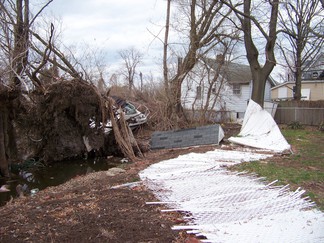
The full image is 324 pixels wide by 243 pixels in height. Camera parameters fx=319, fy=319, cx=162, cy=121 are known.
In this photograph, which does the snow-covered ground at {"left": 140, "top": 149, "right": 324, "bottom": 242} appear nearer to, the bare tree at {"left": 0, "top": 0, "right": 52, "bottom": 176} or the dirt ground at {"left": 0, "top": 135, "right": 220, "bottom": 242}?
the dirt ground at {"left": 0, "top": 135, "right": 220, "bottom": 242}

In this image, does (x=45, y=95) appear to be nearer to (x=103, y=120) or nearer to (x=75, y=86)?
(x=75, y=86)

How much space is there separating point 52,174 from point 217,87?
12.9 m

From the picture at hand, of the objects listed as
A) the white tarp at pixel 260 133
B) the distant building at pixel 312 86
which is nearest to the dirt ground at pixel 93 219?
the white tarp at pixel 260 133

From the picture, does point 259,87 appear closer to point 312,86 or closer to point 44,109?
point 44,109

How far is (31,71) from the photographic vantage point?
10.5 m

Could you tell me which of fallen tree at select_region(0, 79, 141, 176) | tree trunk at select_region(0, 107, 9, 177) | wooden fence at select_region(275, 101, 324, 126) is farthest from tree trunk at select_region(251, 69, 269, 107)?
tree trunk at select_region(0, 107, 9, 177)

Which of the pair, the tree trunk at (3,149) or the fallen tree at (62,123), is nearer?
the tree trunk at (3,149)

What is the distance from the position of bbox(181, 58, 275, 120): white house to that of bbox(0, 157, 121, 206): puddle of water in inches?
267

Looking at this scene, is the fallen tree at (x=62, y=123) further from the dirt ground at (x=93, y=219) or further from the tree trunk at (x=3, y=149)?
the dirt ground at (x=93, y=219)

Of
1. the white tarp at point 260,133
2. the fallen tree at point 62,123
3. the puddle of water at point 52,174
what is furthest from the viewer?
the white tarp at point 260,133

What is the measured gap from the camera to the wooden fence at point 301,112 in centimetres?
1930

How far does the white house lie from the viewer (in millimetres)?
17691

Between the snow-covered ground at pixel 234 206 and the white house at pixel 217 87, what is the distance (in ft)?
33.7

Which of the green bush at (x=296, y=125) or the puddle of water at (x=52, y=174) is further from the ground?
the green bush at (x=296, y=125)
